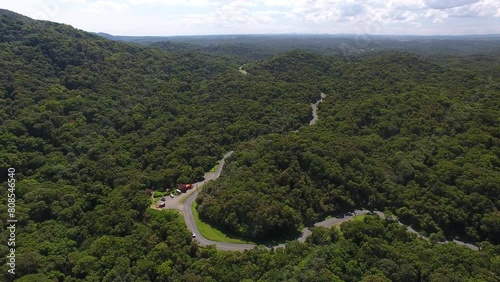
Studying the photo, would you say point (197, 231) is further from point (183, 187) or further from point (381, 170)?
point (381, 170)

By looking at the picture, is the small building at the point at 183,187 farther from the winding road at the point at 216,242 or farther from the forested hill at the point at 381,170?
the forested hill at the point at 381,170

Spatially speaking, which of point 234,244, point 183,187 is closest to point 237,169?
point 183,187

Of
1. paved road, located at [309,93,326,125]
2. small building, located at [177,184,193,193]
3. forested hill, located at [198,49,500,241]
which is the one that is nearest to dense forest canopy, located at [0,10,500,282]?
forested hill, located at [198,49,500,241]

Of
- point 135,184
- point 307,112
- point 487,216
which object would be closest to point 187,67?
point 307,112

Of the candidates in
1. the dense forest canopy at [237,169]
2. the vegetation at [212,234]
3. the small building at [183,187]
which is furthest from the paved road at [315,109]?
the vegetation at [212,234]

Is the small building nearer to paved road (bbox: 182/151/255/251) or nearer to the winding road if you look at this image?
the winding road

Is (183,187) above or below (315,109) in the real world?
below

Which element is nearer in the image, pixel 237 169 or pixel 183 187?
pixel 237 169

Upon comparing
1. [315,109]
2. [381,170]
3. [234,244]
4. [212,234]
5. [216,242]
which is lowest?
[234,244]

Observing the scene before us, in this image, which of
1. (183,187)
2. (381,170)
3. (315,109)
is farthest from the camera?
(315,109)
